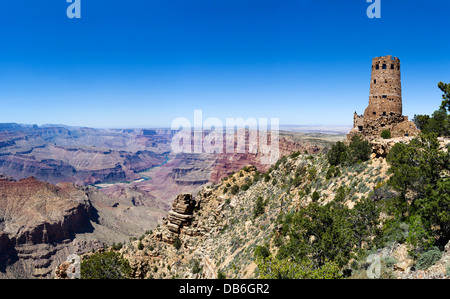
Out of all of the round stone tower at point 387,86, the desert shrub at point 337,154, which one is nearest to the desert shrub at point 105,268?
the desert shrub at point 337,154

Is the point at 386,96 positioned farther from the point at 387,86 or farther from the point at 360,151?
the point at 360,151

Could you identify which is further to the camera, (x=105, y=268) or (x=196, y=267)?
(x=196, y=267)

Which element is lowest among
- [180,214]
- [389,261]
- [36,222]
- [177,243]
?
[36,222]

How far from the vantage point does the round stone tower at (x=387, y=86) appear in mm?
26141

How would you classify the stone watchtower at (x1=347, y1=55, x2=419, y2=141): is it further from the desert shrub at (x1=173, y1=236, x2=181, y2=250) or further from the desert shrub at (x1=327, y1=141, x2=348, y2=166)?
the desert shrub at (x1=173, y1=236, x2=181, y2=250)

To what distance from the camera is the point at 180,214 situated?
122 ft

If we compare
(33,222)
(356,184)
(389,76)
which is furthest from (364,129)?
(33,222)

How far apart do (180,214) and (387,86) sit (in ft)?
103

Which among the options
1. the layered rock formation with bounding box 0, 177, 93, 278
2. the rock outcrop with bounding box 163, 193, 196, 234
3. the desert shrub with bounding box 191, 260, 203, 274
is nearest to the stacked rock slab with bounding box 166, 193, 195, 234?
the rock outcrop with bounding box 163, 193, 196, 234

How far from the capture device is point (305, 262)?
1344 cm

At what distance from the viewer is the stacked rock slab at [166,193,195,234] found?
3672 cm

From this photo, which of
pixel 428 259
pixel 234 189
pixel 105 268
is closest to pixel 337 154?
pixel 234 189
